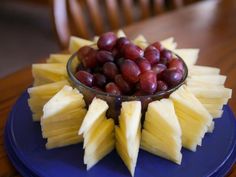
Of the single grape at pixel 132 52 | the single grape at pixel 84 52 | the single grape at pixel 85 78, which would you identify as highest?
the single grape at pixel 132 52

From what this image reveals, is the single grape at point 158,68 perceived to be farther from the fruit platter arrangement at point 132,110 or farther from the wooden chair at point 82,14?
the wooden chair at point 82,14

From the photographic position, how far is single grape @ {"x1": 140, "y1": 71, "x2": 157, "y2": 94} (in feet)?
1.68

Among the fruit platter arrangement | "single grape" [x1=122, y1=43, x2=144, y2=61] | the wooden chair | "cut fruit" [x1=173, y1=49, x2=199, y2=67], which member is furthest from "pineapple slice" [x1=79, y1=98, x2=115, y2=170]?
the wooden chair

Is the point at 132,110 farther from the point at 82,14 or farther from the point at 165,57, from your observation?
the point at 82,14

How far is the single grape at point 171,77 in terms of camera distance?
0.54 metres

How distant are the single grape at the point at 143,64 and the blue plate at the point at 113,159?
133mm

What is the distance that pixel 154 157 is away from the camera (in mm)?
521

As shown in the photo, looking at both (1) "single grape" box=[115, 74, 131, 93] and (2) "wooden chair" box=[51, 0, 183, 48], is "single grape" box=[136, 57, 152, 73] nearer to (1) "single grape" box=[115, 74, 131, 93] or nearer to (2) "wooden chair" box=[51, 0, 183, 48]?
(1) "single grape" box=[115, 74, 131, 93]

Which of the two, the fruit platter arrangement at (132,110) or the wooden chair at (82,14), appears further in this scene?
the wooden chair at (82,14)

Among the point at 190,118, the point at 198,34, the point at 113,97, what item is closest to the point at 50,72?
the point at 113,97

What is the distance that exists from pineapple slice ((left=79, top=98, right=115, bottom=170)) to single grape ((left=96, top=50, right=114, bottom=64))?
10 cm

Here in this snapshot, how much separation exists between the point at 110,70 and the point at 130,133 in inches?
5.3

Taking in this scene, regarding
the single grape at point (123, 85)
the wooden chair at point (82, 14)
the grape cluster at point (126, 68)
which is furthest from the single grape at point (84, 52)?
the wooden chair at point (82, 14)

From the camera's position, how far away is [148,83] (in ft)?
1.68
